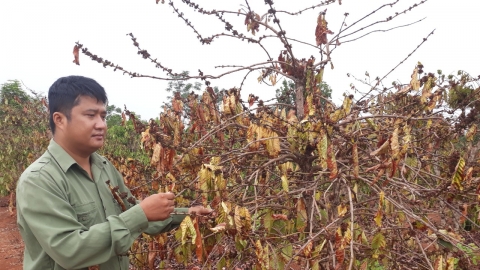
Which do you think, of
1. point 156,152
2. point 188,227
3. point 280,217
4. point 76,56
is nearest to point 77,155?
point 156,152

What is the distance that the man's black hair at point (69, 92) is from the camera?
170 cm

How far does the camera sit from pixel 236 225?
144cm

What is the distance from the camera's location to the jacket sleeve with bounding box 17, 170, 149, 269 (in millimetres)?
1397

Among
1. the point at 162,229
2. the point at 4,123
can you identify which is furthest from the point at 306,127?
the point at 4,123

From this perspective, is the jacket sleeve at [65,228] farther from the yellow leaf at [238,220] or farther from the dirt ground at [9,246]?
the dirt ground at [9,246]

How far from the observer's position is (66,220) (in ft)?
4.74

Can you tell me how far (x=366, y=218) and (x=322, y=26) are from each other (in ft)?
4.45

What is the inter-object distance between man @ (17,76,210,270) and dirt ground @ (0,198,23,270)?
16.8 feet

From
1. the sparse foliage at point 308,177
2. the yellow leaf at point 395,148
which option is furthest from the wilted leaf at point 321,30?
the yellow leaf at point 395,148

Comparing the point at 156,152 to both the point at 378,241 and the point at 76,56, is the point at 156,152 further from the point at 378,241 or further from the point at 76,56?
the point at 378,241

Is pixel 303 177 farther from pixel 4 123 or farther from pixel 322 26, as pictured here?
pixel 4 123

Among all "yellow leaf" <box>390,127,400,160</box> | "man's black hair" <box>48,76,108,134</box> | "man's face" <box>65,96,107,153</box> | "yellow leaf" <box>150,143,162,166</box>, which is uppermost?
"man's black hair" <box>48,76,108,134</box>

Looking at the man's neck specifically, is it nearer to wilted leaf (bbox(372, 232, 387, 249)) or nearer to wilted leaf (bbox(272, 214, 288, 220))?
wilted leaf (bbox(272, 214, 288, 220))

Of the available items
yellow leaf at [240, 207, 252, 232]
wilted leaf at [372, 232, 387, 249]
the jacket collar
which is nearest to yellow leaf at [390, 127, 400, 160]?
wilted leaf at [372, 232, 387, 249]
